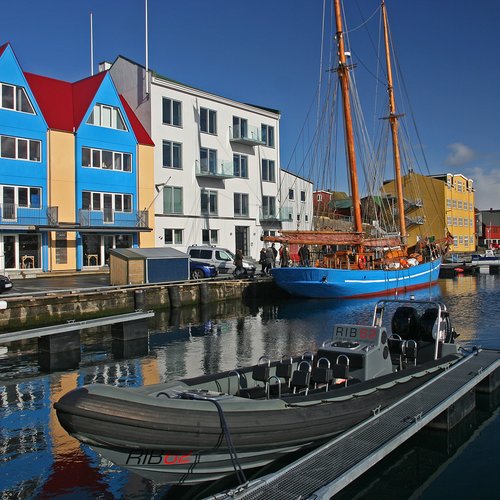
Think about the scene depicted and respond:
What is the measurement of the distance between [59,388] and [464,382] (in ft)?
29.8

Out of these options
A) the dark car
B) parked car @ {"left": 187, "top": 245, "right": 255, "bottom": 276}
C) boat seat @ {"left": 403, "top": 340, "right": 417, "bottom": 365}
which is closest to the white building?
parked car @ {"left": 187, "top": 245, "right": 255, "bottom": 276}

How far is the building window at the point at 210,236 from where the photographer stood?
A: 144 feet

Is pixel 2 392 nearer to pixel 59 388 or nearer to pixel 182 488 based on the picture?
pixel 59 388

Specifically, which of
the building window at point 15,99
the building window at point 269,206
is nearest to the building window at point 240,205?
the building window at point 269,206

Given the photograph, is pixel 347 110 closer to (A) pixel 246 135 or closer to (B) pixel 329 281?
(B) pixel 329 281

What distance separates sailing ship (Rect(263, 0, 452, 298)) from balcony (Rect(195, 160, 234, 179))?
9.90m

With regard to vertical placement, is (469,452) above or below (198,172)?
below

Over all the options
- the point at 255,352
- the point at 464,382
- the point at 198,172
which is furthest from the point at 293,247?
the point at 464,382

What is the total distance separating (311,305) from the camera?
30547mm

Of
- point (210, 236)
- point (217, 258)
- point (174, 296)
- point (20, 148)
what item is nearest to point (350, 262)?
point (217, 258)

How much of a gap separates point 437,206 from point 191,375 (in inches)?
2788

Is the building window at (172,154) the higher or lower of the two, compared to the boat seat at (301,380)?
higher

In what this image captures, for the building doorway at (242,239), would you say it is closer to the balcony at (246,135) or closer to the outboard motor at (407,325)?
the balcony at (246,135)

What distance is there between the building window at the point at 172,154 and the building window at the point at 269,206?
9.79 meters
